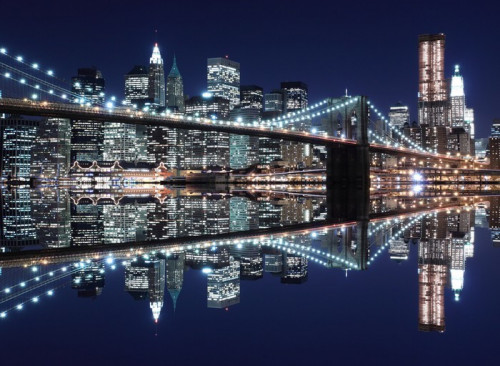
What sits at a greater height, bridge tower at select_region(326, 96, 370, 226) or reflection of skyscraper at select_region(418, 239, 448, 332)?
bridge tower at select_region(326, 96, 370, 226)

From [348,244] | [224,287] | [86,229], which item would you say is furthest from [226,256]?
[86,229]

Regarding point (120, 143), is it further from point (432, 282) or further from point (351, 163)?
point (432, 282)

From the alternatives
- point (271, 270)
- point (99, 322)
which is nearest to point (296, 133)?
point (271, 270)

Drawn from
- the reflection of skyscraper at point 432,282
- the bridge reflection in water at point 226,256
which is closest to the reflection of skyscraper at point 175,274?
the bridge reflection in water at point 226,256

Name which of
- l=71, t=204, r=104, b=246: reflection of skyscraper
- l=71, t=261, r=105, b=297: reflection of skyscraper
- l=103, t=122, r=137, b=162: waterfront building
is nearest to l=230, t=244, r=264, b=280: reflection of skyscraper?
l=71, t=261, r=105, b=297: reflection of skyscraper

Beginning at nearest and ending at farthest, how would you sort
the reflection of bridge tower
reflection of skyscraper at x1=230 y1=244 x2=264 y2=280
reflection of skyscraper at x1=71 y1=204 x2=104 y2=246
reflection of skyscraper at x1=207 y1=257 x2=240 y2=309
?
reflection of skyscraper at x1=207 y1=257 x2=240 y2=309 → reflection of skyscraper at x1=230 y1=244 x2=264 y2=280 → the reflection of bridge tower → reflection of skyscraper at x1=71 y1=204 x2=104 y2=246

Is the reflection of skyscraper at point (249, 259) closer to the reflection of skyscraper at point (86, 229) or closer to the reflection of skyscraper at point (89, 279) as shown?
the reflection of skyscraper at point (89, 279)

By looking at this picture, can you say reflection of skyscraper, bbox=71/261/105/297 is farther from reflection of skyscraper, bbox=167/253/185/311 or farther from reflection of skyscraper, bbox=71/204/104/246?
reflection of skyscraper, bbox=71/204/104/246
